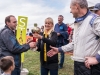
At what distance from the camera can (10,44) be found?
4.47 meters

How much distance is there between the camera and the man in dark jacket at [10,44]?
4477mm

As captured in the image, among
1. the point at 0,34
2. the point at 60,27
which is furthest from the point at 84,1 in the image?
the point at 60,27

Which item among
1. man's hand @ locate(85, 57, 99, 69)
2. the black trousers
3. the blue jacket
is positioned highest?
man's hand @ locate(85, 57, 99, 69)

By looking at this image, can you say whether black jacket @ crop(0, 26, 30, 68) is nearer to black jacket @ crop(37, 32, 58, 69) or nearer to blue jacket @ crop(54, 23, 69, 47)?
black jacket @ crop(37, 32, 58, 69)

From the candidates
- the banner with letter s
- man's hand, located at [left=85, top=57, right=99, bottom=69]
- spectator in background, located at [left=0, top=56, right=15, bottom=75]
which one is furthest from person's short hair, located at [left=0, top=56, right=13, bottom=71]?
the banner with letter s

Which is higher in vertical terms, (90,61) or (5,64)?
(90,61)

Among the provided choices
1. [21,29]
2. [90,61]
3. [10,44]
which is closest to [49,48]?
[10,44]

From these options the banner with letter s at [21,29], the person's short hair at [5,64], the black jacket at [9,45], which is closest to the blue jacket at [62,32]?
the banner with letter s at [21,29]

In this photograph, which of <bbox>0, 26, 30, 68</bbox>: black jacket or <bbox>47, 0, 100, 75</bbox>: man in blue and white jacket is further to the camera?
<bbox>0, 26, 30, 68</bbox>: black jacket

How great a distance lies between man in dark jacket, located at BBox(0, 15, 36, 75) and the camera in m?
4.48

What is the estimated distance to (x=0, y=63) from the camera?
3789 millimetres

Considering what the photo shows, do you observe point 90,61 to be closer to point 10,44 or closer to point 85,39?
point 85,39

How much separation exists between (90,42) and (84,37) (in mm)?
109

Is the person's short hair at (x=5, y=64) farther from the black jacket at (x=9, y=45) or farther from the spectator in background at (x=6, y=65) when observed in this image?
the black jacket at (x=9, y=45)
